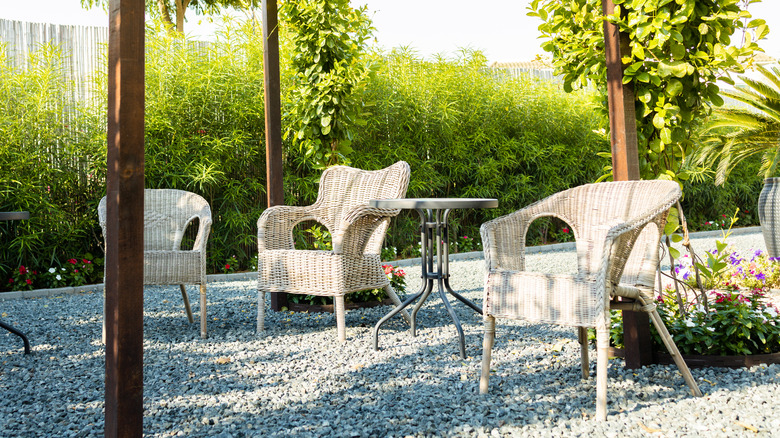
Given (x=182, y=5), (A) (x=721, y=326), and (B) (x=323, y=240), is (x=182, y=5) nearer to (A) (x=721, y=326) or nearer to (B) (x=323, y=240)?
(B) (x=323, y=240)

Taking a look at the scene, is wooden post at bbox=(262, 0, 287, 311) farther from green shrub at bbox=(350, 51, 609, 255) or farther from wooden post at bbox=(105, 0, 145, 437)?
wooden post at bbox=(105, 0, 145, 437)

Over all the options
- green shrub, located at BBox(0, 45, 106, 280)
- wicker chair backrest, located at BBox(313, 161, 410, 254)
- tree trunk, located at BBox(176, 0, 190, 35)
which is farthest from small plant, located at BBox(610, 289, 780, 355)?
tree trunk, located at BBox(176, 0, 190, 35)

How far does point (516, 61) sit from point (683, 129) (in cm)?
1844

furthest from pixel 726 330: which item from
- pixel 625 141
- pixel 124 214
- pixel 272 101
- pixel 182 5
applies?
pixel 182 5

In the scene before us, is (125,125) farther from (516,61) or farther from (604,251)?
(516,61)

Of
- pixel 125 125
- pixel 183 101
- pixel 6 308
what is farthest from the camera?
pixel 183 101

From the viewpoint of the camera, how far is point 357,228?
290 cm

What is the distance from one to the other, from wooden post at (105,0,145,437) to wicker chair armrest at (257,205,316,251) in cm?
174

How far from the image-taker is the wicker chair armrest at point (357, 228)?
2.84 metres

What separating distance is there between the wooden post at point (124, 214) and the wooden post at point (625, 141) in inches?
63.5

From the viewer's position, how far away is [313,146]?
3.81 m

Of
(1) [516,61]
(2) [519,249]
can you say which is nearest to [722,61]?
(2) [519,249]

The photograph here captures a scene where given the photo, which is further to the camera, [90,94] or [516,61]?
[516,61]

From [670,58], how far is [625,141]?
1.35ft
